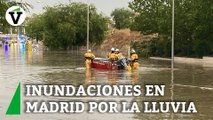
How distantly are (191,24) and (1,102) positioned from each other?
3671 cm

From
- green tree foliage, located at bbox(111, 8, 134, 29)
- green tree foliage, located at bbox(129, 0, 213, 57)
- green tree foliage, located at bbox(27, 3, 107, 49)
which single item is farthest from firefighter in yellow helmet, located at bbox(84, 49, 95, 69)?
green tree foliage, located at bbox(111, 8, 134, 29)

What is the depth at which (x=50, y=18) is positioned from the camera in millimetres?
83688

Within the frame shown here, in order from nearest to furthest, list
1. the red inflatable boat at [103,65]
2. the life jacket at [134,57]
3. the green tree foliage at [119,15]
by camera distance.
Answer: the red inflatable boat at [103,65] < the life jacket at [134,57] < the green tree foliage at [119,15]

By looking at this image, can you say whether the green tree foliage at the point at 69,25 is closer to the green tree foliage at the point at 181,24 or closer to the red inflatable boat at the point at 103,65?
the green tree foliage at the point at 181,24

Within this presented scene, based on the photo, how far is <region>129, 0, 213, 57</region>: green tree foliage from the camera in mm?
49719

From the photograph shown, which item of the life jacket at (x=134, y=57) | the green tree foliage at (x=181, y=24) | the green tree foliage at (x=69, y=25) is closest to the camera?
the life jacket at (x=134, y=57)

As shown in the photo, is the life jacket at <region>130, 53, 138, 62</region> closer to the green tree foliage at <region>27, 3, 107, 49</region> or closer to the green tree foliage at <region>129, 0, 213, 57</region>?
the green tree foliage at <region>129, 0, 213, 57</region>

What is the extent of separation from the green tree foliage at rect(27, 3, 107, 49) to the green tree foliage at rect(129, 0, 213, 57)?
20573mm

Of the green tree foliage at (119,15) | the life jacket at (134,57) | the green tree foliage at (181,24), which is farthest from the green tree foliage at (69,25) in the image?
the life jacket at (134,57)

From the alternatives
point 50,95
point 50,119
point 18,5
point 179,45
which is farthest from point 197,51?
point 18,5

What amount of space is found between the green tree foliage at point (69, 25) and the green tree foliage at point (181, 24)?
Result: 2057cm

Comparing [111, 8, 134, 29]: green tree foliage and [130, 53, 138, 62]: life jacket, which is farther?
[111, 8, 134, 29]: green tree foliage

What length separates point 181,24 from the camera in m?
52.2

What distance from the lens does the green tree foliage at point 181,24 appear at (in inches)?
1957
